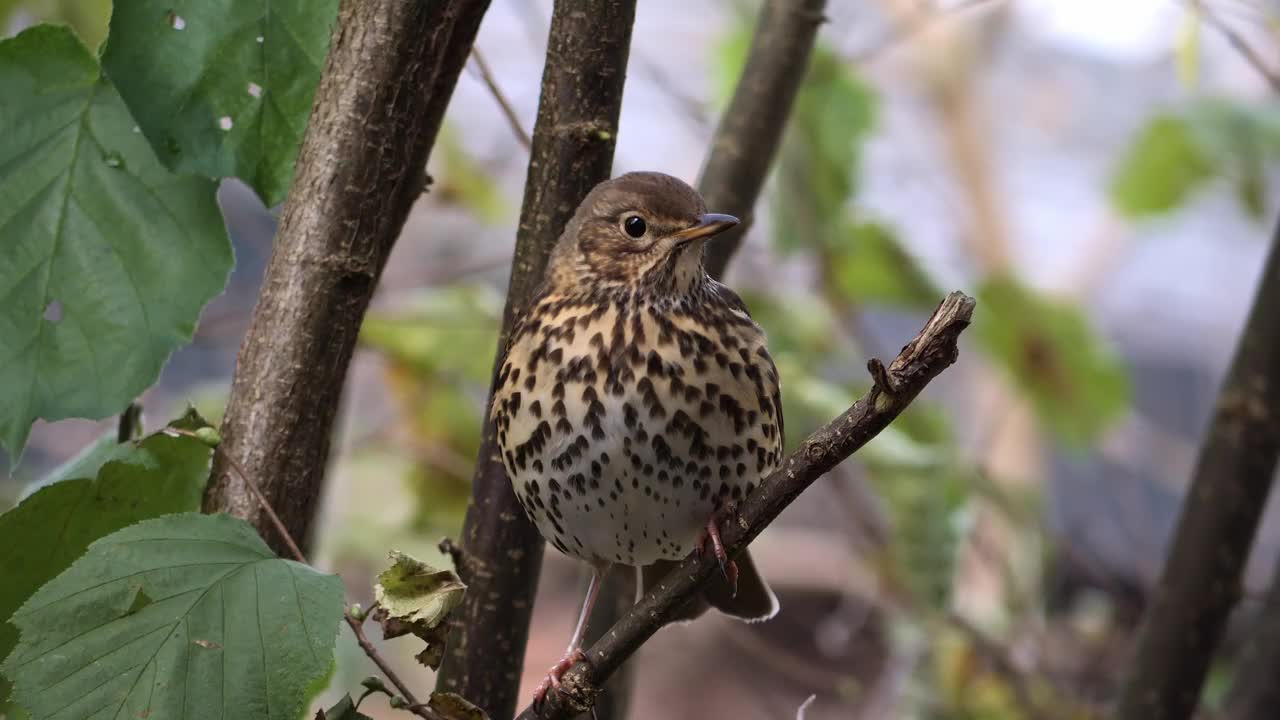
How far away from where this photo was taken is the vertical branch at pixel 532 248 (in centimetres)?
120

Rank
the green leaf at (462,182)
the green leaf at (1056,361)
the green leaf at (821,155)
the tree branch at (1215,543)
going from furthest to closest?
the green leaf at (1056,361)
the green leaf at (462,182)
the green leaf at (821,155)
the tree branch at (1215,543)

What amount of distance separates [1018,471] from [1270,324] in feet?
8.93

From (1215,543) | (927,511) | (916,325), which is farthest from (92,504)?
(916,325)

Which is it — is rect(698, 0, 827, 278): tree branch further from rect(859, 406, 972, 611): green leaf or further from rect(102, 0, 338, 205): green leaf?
rect(859, 406, 972, 611): green leaf

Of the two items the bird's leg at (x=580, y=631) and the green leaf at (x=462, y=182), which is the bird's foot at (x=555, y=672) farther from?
the green leaf at (x=462, y=182)

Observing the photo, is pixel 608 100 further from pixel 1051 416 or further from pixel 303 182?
pixel 1051 416

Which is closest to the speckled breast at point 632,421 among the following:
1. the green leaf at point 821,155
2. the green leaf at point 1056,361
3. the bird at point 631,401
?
the bird at point 631,401

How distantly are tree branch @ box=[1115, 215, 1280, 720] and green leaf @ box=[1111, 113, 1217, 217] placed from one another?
119cm

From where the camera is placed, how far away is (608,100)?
122cm

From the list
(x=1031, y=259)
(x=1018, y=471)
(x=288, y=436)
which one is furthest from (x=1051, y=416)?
(x=288, y=436)

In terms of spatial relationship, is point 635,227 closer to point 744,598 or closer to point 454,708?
point 744,598

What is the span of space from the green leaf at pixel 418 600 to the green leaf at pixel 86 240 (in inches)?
11.0

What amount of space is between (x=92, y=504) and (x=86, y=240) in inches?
9.0

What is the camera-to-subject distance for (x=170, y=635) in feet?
3.18
